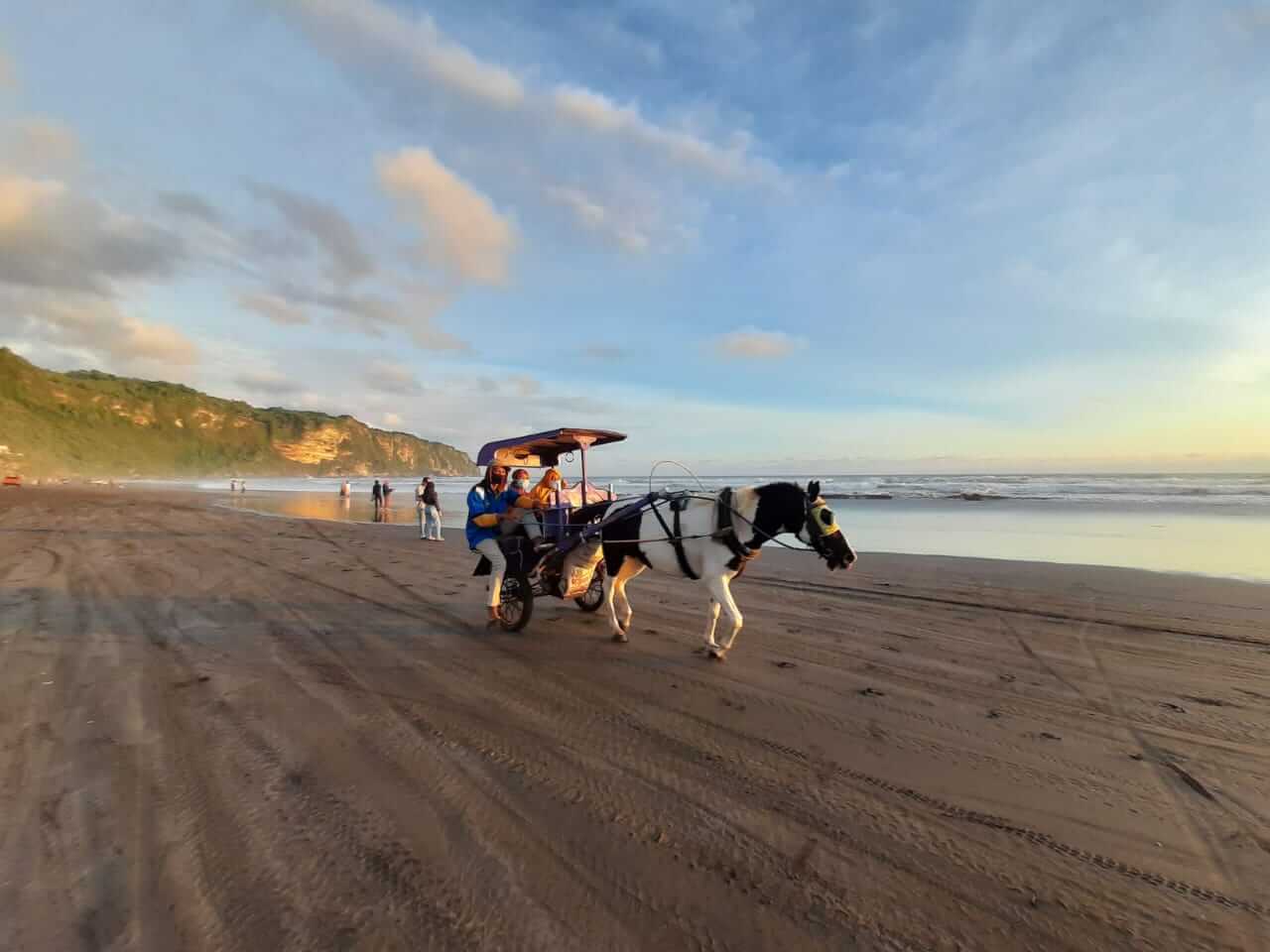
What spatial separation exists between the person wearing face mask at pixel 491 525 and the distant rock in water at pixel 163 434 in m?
98.8

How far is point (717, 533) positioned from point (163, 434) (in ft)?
505

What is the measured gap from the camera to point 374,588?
9.25 m

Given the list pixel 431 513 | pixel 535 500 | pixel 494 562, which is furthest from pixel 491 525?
pixel 431 513

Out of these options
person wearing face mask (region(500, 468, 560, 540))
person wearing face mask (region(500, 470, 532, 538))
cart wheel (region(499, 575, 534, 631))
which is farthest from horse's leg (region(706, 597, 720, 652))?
person wearing face mask (region(500, 470, 532, 538))

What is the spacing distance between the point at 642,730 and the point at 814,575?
754 cm

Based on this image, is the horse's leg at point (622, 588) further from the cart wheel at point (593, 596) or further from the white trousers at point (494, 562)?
the white trousers at point (494, 562)

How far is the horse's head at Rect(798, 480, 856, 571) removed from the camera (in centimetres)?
536

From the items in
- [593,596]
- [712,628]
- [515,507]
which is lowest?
[593,596]

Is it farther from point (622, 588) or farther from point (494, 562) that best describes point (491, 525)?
point (622, 588)

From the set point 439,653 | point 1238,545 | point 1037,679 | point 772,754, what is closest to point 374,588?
point 439,653

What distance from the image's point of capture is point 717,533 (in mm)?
5738

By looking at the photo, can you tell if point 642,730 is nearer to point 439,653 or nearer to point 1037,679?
point 439,653

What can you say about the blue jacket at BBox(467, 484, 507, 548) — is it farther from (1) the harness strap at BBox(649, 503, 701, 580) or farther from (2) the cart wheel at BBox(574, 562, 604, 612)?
(1) the harness strap at BBox(649, 503, 701, 580)

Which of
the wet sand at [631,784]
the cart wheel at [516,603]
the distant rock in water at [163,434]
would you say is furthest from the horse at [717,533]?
the distant rock in water at [163,434]
